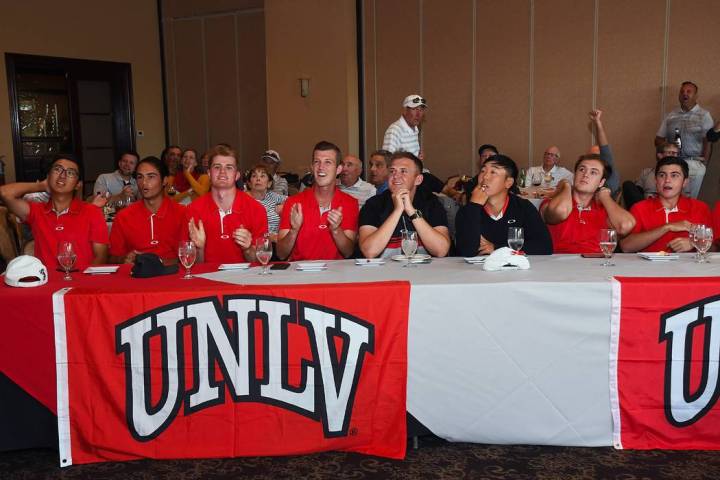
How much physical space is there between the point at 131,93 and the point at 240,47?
1.79 metres

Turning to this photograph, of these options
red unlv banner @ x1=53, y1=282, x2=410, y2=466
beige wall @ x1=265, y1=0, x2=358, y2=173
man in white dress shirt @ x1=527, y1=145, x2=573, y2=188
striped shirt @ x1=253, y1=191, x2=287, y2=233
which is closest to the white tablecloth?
red unlv banner @ x1=53, y1=282, x2=410, y2=466

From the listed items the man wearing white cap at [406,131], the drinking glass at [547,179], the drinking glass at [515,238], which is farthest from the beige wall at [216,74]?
the drinking glass at [515,238]

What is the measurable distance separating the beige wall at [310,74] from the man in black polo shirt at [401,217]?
15.8 feet

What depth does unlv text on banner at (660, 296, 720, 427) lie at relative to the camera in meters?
2.52

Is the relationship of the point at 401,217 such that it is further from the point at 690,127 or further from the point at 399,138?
the point at 690,127

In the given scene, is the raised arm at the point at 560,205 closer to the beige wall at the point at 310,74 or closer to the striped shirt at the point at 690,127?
the striped shirt at the point at 690,127

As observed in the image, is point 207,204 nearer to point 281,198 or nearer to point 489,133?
point 281,198

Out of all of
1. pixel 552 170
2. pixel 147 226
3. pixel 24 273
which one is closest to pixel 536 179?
pixel 552 170

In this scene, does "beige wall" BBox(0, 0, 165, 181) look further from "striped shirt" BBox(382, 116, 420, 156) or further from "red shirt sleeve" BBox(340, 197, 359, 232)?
"red shirt sleeve" BBox(340, 197, 359, 232)

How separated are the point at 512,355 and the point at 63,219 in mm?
2510

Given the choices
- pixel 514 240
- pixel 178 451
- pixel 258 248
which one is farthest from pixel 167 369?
pixel 514 240

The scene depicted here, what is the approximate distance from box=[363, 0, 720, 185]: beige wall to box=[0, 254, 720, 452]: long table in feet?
18.1

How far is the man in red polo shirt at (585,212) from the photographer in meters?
3.66

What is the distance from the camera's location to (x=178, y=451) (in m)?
2.59
